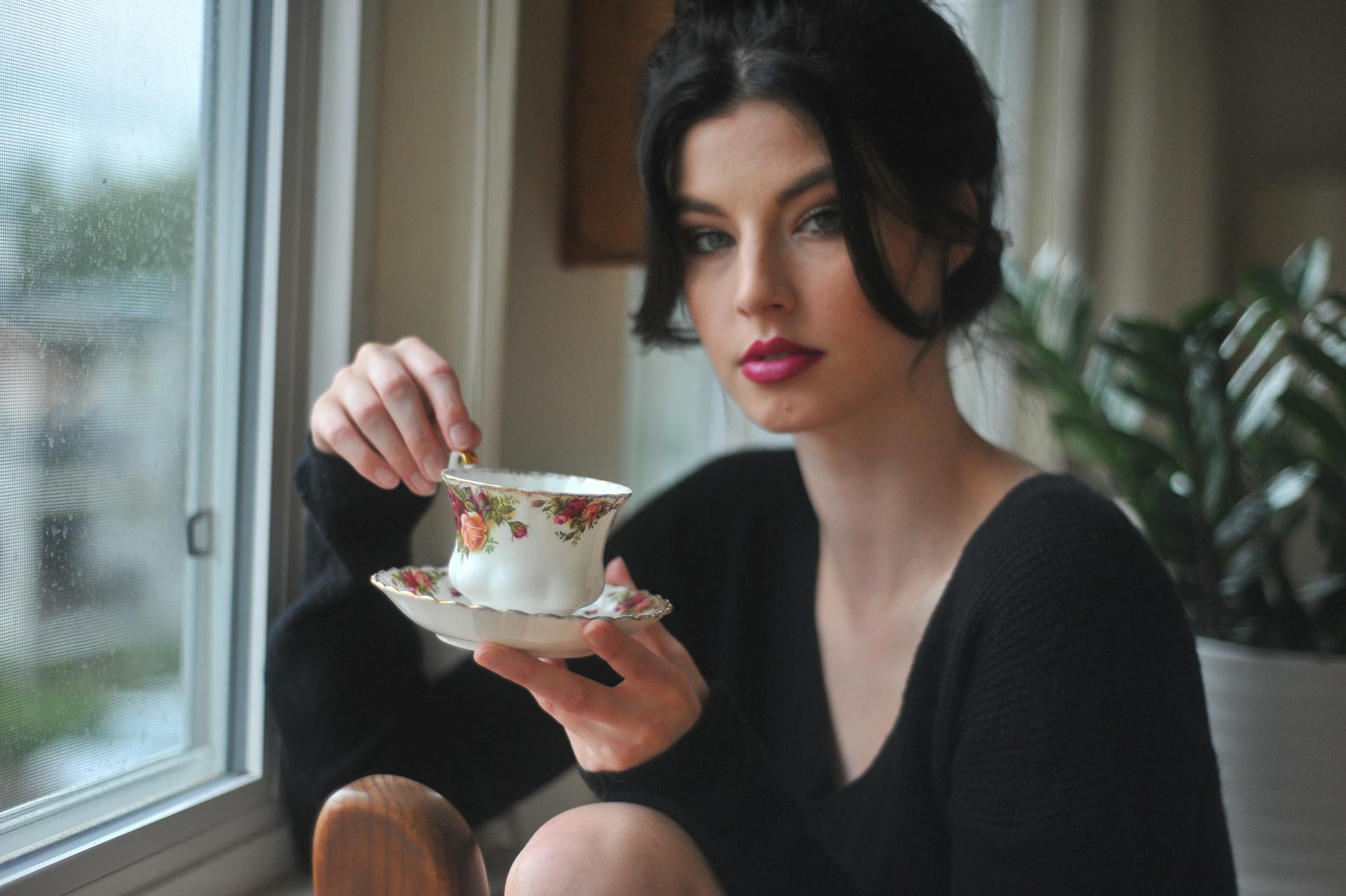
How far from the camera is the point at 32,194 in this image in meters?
0.65

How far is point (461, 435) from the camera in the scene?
73 centimetres

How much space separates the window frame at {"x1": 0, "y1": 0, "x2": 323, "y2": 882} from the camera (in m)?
0.84

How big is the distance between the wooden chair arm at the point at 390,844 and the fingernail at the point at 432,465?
24 centimetres

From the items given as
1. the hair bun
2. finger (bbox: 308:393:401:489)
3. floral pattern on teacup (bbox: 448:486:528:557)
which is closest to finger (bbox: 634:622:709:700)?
floral pattern on teacup (bbox: 448:486:528:557)

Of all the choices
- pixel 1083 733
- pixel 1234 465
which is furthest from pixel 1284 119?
pixel 1083 733

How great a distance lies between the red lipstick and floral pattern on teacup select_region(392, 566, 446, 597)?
0.30 metres

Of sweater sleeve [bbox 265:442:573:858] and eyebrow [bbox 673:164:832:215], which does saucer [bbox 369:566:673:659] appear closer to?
sweater sleeve [bbox 265:442:573:858]

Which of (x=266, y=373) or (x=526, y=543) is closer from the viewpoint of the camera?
(x=526, y=543)

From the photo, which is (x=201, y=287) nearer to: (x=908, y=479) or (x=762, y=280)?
(x=762, y=280)

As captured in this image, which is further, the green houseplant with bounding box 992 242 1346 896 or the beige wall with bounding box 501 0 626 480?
the green houseplant with bounding box 992 242 1346 896

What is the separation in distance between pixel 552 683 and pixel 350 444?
0.29m

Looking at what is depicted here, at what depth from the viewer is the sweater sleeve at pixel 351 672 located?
0.81 m

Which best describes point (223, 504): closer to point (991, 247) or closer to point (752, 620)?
point (752, 620)

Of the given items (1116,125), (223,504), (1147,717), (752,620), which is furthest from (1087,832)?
(1116,125)
